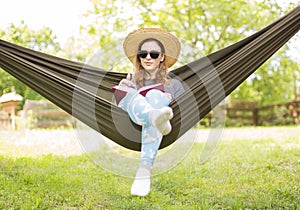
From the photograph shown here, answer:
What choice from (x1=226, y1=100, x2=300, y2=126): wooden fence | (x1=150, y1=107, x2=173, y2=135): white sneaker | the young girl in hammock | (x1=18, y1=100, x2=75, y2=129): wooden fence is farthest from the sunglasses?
(x1=226, y1=100, x2=300, y2=126): wooden fence

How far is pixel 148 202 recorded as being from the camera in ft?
7.56

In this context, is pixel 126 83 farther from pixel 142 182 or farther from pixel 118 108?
pixel 142 182

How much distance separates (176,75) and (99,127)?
711 millimetres

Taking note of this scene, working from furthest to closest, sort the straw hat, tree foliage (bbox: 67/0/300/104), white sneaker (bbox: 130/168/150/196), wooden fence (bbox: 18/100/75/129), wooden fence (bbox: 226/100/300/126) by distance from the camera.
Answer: wooden fence (bbox: 226/100/300/126)
wooden fence (bbox: 18/100/75/129)
tree foliage (bbox: 67/0/300/104)
the straw hat
white sneaker (bbox: 130/168/150/196)

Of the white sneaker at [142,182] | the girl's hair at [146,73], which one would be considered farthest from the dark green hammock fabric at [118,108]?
the girl's hair at [146,73]

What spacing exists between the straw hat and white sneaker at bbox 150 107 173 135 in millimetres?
810

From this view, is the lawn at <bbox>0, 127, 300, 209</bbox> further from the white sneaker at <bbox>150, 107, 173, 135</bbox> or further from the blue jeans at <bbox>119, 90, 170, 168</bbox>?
the white sneaker at <bbox>150, 107, 173, 135</bbox>

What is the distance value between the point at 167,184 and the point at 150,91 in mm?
775

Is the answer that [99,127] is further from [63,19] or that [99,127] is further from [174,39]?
[63,19]

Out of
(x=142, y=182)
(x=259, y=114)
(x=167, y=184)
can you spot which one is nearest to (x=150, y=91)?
(x=142, y=182)

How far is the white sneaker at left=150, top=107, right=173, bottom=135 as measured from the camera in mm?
1973

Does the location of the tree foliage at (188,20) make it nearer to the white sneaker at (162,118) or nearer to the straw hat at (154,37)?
the straw hat at (154,37)

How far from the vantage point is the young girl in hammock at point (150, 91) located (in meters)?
2.06

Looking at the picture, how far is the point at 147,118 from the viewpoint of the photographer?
2037 millimetres
